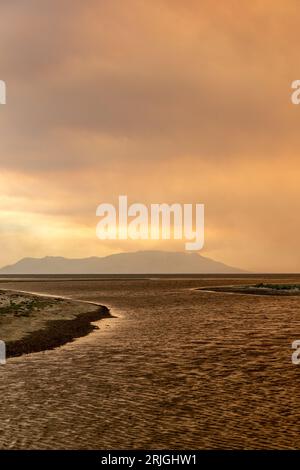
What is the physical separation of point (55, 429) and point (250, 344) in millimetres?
22470

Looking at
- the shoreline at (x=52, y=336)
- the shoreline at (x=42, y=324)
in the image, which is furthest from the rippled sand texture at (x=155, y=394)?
the shoreline at (x=42, y=324)

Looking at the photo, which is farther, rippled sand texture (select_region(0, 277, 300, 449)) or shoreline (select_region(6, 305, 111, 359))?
shoreline (select_region(6, 305, 111, 359))

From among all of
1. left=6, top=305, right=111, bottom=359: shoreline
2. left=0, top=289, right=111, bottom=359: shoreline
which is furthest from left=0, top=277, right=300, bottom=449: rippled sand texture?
left=0, top=289, right=111, bottom=359: shoreline

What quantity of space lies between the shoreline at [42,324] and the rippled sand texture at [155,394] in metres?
2.07

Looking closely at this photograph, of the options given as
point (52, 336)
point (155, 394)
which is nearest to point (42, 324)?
point (52, 336)

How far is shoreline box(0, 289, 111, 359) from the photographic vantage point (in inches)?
1467

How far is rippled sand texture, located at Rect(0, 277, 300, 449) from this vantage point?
17.2 m

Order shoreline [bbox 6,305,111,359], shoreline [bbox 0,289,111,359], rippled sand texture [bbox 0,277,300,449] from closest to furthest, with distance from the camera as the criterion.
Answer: rippled sand texture [bbox 0,277,300,449], shoreline [bbox 6,305,111,359], shoreline [bbox 0,289,111,359]

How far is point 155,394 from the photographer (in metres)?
23.1

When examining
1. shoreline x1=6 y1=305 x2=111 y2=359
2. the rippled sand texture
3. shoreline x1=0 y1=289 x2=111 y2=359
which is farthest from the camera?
shoreline x1=0 y1=289 x2=111 y2=359

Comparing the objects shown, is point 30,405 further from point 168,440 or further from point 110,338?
point 110,338

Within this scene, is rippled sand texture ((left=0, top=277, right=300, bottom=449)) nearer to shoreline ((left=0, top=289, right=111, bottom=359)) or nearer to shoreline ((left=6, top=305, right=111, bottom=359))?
shoreline ((left=6, top=305, right=111, bottom=359))

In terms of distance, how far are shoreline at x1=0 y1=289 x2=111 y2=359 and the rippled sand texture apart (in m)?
2.07
